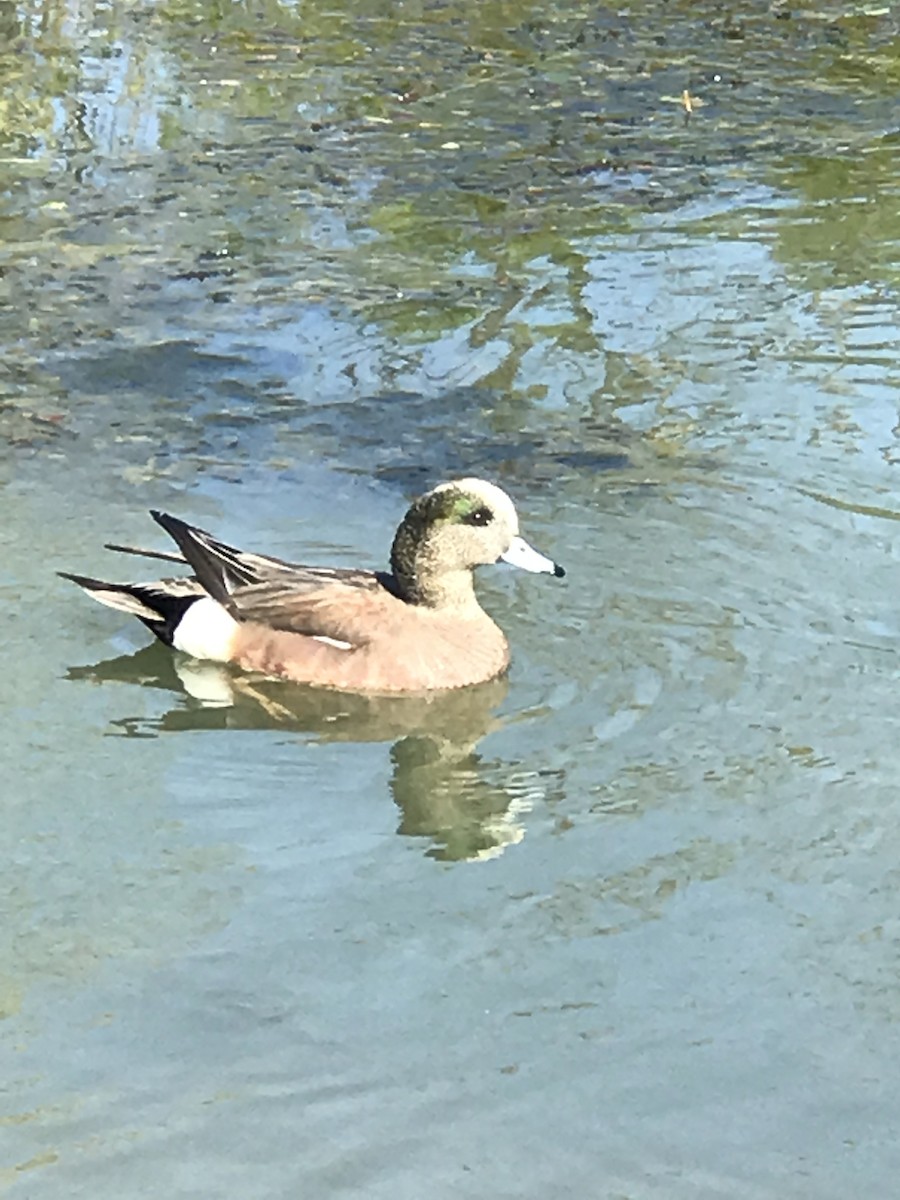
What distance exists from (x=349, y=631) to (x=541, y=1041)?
8.14 ft

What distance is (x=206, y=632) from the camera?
709 centimetres

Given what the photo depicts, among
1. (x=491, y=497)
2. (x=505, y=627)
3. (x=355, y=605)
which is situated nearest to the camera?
(x=491, y=497)

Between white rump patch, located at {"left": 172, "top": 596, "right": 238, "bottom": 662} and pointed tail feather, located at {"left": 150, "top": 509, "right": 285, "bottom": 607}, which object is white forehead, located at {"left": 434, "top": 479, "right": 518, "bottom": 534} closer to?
pointed tail feather, located at {"left": 150, "top": 509, "right": 285, "bottom": 607}

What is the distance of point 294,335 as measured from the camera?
939 cm

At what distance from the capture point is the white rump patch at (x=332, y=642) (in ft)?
22.9

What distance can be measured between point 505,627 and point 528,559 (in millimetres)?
362

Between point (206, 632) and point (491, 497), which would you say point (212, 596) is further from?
point (491, 497)

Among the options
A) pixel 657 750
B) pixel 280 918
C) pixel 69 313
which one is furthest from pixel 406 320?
pixel 280 918

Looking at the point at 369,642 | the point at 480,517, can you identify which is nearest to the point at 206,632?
the point at 369,642

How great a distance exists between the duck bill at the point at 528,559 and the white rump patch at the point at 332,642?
549mm

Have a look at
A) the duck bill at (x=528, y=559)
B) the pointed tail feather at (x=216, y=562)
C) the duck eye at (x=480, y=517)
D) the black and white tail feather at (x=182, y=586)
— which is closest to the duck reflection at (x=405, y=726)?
the black and white tail feather at (x=182, y=586)

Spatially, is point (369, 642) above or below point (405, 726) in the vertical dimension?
above

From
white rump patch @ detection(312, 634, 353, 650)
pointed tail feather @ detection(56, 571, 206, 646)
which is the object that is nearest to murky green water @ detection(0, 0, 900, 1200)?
pointed tail feather @ detection(56, 571, 206, 646)

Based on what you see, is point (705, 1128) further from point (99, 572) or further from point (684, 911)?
point (99, 572)
